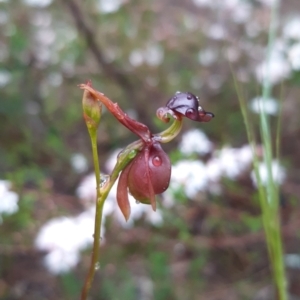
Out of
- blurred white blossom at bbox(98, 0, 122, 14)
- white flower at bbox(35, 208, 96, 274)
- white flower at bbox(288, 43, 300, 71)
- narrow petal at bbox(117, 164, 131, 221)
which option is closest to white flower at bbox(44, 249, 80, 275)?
white flower at bbox(35, 208, 96, 274)

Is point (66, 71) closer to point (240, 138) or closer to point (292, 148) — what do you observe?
point (240, 138)

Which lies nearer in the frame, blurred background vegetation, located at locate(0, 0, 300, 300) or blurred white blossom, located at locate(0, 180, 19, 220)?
blurred white blossom, located at locate(0, 180, 19, 220)

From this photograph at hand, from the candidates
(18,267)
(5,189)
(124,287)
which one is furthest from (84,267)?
(5,189)

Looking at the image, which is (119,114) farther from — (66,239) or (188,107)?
(66,239)

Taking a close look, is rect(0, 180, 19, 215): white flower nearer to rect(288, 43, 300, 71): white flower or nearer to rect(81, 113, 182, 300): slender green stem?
rect(81, 113, 182, 300): slender green stem

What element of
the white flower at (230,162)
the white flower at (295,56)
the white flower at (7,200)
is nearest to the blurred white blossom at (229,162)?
the white flower at (230,162)

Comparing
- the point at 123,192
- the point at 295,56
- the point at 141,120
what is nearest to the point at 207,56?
the point at 141,120

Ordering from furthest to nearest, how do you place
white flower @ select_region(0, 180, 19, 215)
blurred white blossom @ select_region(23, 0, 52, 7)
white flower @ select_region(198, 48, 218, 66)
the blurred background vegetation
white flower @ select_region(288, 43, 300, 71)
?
white flower @ select_region(198, 48, 218, 66) < blurred white blossom @ select_region(23, 0, 52, 7) < white flower @ select_region(288, 43, 300, 71) < the blurred background vegetation < white flower @ select_region(0, 180, 19, 215)
